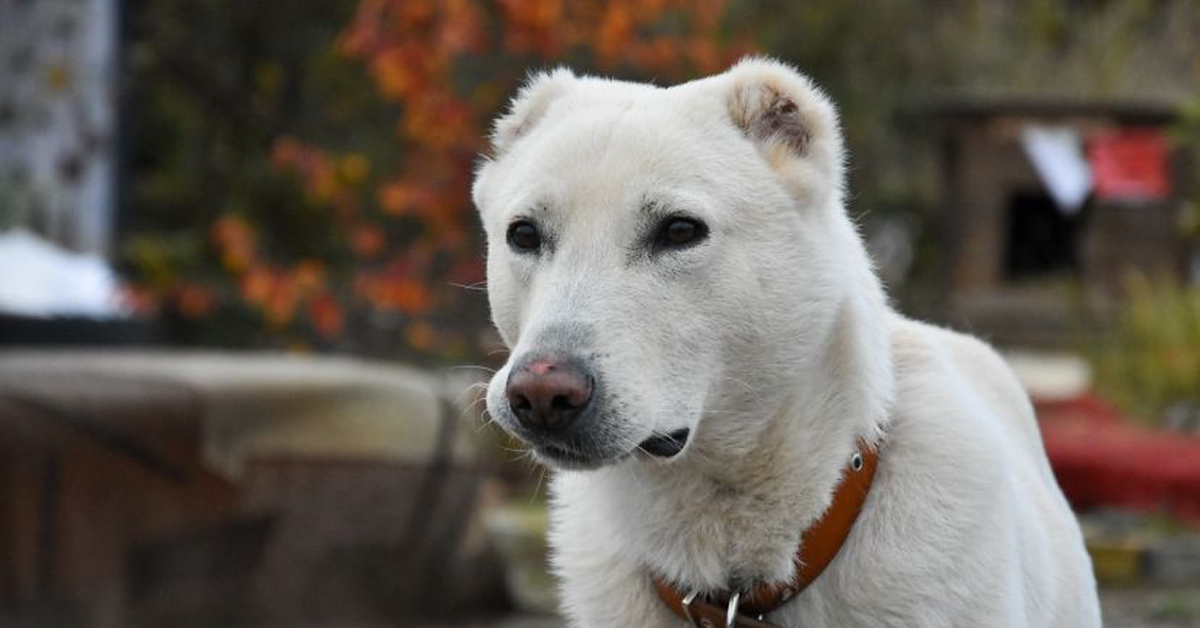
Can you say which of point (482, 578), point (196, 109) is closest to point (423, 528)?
point (482, 578)

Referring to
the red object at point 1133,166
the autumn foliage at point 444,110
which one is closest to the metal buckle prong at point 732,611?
→ the autumn foliage at point 444,110

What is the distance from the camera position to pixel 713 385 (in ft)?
9.51

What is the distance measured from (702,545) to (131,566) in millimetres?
4095

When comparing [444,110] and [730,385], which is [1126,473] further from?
[730,385]

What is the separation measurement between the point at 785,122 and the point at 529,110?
18.7 inches

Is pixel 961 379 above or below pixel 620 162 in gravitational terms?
below

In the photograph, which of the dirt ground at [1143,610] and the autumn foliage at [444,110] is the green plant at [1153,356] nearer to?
the dirt ground at [1143,610]

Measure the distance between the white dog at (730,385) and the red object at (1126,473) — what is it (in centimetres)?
541

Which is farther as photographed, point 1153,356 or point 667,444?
point 1153,356

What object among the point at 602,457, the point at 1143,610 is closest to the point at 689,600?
the point at 602,457

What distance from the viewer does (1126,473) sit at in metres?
8.38

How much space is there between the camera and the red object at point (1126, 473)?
8.34 meters

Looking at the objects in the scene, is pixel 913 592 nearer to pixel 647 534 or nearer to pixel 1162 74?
pixel 647 534

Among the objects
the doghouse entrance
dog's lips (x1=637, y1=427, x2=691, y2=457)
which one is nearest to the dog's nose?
dog's lips (x1=637, y1=427, x2=691, y2=457)
